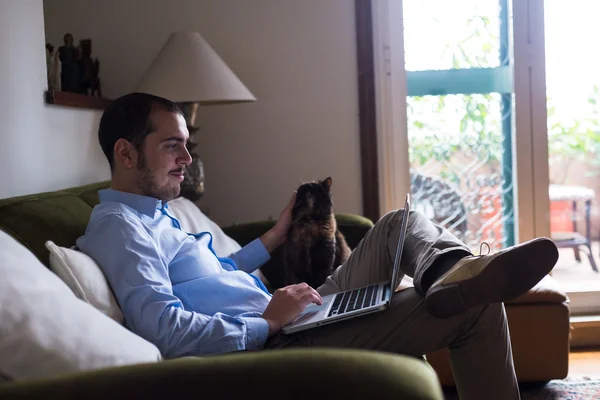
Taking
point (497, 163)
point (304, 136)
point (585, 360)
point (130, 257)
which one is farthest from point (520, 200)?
point (130, 257)

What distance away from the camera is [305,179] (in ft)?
11.2

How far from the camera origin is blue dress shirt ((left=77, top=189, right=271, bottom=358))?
1.44m

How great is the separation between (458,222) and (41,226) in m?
2.32

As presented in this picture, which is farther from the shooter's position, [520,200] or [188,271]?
[520,200]

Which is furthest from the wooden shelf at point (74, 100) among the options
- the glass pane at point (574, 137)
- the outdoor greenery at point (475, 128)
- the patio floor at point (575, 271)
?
the patio floor at point (575, 271)

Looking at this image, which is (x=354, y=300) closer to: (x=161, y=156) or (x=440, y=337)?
(x=440, y=337)

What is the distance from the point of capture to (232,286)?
5.72 feet

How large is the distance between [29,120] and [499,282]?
5.04ft

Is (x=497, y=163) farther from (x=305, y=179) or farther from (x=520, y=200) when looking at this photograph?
(x=305, y=179)

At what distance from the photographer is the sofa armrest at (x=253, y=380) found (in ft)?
3.03

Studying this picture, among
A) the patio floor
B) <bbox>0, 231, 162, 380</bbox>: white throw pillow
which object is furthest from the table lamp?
the patio floor

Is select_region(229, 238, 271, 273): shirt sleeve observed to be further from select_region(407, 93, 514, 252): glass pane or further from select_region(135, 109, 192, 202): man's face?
select_region(407, 93, 514, 252): glass pane

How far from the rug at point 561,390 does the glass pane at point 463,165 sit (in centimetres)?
103

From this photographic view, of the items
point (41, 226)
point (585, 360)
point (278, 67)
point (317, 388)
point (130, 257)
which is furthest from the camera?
point (278, 67)
